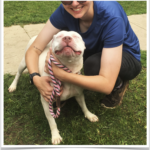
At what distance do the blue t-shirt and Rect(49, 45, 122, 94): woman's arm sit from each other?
0.10 meters

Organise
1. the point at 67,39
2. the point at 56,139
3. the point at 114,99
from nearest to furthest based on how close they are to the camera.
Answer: the point at 67,39 → the point at 56,139 → the point at 114,99

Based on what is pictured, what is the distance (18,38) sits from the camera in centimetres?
440

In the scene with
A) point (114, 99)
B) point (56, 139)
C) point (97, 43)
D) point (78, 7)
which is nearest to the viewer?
point (78, 7)

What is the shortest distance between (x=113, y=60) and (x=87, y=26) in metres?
0.55

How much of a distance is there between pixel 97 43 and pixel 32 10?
4.77m

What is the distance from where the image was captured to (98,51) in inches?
94.3

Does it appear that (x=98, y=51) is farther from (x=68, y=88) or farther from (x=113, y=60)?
(x=68, y=88)

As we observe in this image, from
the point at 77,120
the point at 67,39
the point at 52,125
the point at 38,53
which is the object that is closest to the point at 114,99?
the point at 77,120

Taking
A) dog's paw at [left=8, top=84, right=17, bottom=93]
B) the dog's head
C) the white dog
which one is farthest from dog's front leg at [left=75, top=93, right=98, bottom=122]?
dog's paw at [left=8, top=84, right=17, bottom=93]

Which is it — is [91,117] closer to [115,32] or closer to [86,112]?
[86,112]

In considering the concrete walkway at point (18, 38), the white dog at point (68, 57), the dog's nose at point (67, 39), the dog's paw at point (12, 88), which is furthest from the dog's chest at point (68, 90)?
the concrete walkway at point (18, 38)

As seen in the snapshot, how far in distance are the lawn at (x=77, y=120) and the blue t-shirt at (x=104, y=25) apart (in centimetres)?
84

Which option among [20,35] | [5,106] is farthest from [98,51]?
[20,35]

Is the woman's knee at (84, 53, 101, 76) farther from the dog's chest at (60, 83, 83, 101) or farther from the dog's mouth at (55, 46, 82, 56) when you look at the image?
the dog's mouth at (55, 46, 82, 56)
